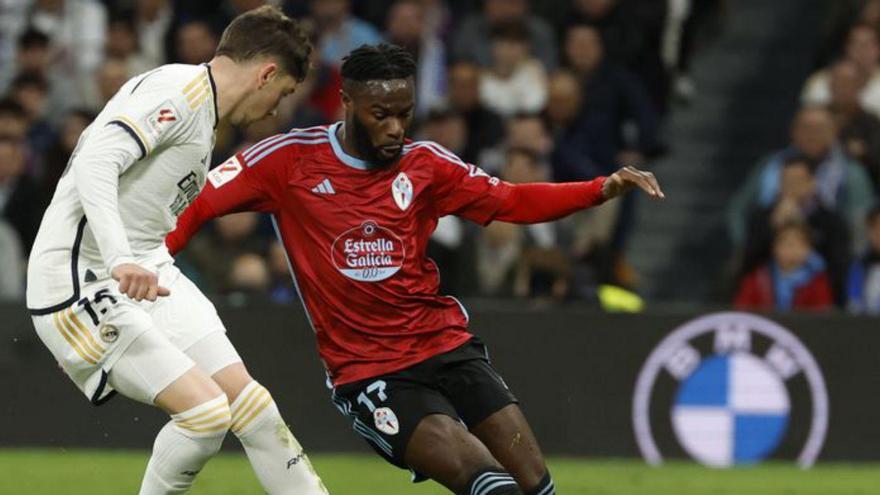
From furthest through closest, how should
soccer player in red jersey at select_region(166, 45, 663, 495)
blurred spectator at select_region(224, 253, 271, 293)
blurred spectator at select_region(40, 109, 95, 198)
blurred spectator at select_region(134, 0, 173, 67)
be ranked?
blurred spectator at select_region(134, 0, 173, 67), blurred spectator at select_region(40, 109, 95, 198), blurred spectator at select_region(224, 253, 271, 293), soccer player in red jersey at select_region(166, 45, 663, 495)

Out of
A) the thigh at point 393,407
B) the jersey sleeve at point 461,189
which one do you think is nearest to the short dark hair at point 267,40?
the jersey sleeve at point 461,189

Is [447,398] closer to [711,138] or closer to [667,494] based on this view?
[667,494]

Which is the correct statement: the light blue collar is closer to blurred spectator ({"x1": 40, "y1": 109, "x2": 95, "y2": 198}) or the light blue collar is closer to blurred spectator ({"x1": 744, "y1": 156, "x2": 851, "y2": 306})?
blurred spectator ({"x1": 744, "y1": 156, "x2": 851, "y2": 306})

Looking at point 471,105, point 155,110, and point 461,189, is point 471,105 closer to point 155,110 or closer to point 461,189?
point 461,189

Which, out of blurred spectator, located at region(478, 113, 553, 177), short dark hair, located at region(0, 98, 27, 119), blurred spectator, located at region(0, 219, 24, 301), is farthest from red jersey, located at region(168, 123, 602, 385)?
short dark hair, located at region(0, 98, 27, 119)

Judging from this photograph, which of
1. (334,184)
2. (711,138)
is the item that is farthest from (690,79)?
(334,184)

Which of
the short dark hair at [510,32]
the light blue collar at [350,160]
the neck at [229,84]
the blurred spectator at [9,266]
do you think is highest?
the neck at [229,84]

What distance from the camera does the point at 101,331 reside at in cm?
711

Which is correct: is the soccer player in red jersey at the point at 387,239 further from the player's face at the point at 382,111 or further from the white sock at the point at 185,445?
the white sock at the point at 185,445

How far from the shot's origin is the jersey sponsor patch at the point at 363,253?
24.5ft

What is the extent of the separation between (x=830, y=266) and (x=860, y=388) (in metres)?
1.10

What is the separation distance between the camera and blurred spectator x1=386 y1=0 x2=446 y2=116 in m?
14.6

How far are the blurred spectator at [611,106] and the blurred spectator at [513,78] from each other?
337mm

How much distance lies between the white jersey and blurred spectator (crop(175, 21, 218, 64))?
23.7 feet
